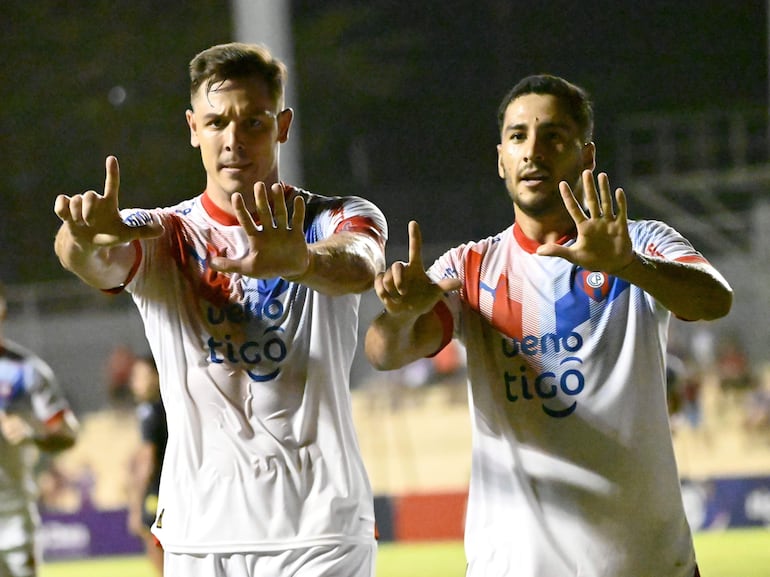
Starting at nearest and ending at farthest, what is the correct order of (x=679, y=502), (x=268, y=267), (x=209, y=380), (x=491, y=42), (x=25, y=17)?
(x=268, y=267)
(x=679, y=502)
(x=209, y=380)
(x=491, y=42)
(x=25, y=17)

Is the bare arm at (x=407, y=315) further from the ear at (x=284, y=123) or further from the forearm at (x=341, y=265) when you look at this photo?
the ear at (x=284, y=123)

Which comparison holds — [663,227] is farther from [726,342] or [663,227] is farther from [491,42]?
[491,42]

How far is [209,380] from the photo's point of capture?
11.2 ft

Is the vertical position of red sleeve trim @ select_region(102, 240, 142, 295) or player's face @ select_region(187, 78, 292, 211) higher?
player's face @ select_region(187, 78, 292, 211)

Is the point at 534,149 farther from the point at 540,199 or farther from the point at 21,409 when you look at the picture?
the point at 21,409

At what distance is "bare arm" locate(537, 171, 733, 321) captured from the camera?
289cm

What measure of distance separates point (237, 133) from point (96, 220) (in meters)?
0.50

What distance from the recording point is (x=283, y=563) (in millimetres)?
3375

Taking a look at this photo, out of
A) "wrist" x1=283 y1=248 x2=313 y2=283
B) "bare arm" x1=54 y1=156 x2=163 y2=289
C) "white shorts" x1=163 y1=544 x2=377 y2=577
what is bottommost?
"white shorts" x1=163 y1=544 x2=377 y2=577

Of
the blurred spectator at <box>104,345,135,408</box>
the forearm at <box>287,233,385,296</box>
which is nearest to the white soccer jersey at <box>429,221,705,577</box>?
the forearm at <box>287,233,385,296</box>

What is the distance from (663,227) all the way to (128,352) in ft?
35.9

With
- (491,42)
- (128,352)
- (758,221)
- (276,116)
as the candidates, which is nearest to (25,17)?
(128,352)

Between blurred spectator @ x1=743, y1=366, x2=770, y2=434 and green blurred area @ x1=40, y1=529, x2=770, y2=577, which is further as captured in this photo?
blurred spectator @ x1=743, y1=366, x2=770, y2=434

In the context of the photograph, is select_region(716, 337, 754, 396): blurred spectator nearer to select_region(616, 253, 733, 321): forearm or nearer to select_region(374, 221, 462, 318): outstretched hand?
select_region(616, 253, 733, 321): forearm
